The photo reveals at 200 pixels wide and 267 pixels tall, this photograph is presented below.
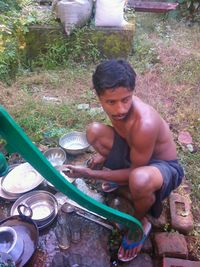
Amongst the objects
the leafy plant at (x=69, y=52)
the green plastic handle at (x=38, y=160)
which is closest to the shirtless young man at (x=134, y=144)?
the green plastic handle at (x=38, y=160)

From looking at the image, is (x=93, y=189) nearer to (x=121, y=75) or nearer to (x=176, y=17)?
(x=121, y=75)

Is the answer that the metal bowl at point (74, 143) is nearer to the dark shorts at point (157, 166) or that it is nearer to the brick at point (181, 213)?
the dark shorts at point (157, 166)

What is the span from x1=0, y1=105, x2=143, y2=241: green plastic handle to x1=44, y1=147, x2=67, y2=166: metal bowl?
0.95 metres

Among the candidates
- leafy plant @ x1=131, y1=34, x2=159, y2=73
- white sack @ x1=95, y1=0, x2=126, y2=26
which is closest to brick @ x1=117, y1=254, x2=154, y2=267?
leafy plant @ x1=131, y1=34, x2=159, y2=73

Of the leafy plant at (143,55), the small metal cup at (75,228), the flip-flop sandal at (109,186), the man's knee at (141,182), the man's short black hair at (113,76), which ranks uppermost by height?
the man's short black hair at (113,76)

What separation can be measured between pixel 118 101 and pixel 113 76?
143 mm

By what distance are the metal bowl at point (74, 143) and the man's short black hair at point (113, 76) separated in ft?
3.09

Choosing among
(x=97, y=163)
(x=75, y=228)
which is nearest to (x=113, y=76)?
(x=97, y=163)

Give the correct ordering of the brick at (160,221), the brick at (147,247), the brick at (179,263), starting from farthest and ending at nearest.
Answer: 1. the brick at (160,221)
2. the brick at (147,247)
3. the brick at (179,263)

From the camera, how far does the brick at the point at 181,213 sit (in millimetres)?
2016

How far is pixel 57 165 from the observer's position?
2.43 m

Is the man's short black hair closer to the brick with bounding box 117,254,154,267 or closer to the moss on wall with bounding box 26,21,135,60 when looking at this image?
the brick with bounding box 117,254,154,267

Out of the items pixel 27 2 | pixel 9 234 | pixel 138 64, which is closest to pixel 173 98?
pixel 138 64

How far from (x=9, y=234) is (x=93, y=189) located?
76 cm
